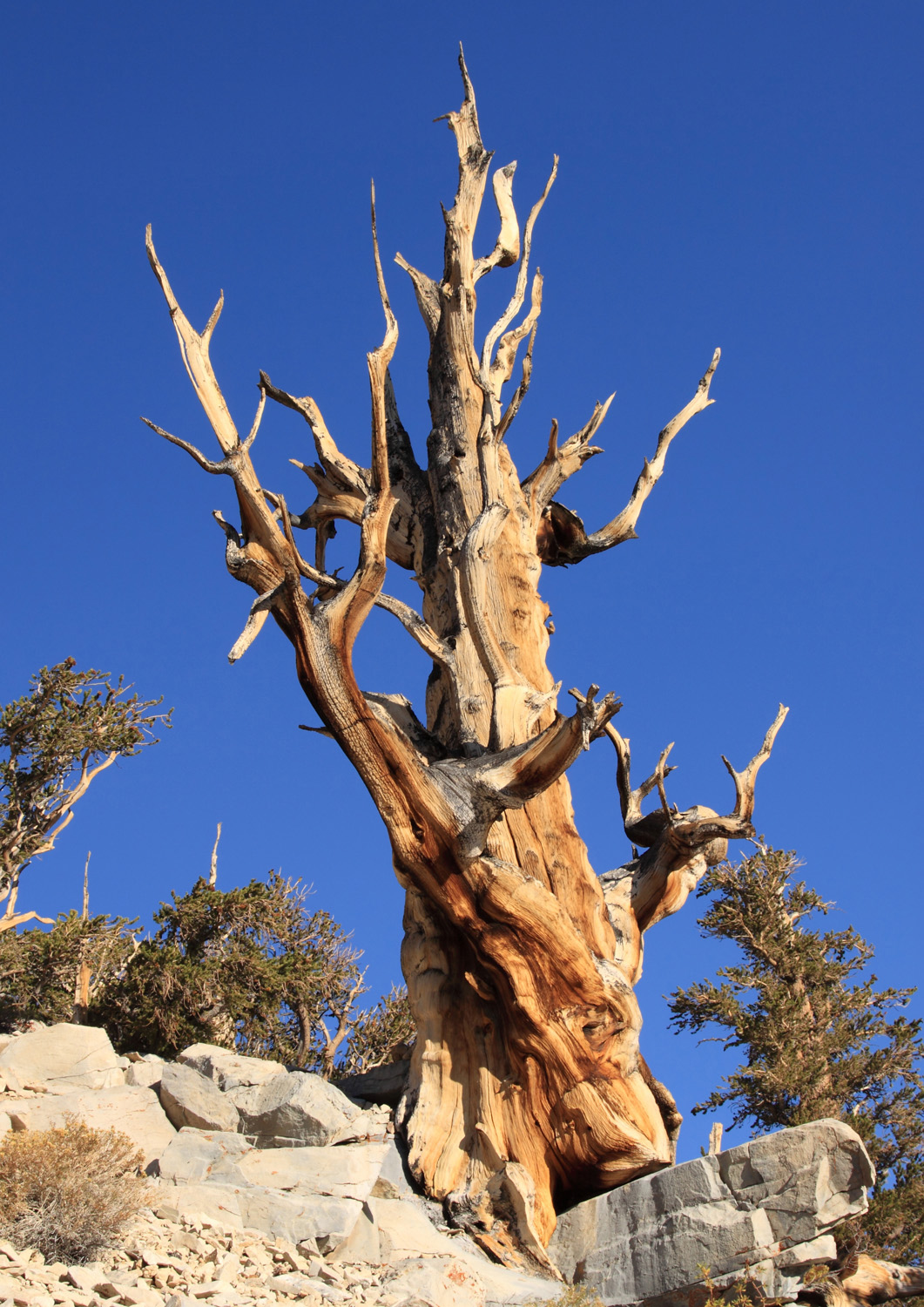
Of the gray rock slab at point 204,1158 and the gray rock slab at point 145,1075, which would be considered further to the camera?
the gray rock slab at point 145,1075

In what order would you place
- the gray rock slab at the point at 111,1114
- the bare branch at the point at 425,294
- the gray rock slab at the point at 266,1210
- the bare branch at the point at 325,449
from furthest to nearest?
the bare branch at the point at 425,294
the bare branch at the point at 325,449
the gray rock slab at the point at 111,1114
the gray rock slab at the point at 266,1210

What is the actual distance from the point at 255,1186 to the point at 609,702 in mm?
3212

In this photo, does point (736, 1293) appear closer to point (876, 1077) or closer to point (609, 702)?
point (609, 702)

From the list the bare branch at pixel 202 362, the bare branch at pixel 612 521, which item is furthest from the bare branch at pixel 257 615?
the bare branch at pixel 612 521

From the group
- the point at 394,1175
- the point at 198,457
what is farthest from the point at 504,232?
the point at 394,1175

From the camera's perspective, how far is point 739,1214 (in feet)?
19.9

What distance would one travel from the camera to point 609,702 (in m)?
6.69

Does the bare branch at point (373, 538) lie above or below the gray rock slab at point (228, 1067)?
above

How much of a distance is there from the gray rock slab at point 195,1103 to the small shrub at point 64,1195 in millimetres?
1253

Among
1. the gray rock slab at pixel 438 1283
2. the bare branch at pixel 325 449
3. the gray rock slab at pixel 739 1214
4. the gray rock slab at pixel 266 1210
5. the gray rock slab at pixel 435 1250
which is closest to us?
the gray rock slab at pixel 438 1283

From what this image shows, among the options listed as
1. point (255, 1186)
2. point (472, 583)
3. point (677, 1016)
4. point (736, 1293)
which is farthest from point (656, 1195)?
point (677, 1016)

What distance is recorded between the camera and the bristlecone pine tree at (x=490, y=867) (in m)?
6.94

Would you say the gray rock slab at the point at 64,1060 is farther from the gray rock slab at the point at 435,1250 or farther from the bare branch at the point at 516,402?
the bare branch at the point at 516,402

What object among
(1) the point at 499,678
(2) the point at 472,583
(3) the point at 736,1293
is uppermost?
(2) the point at 472,583
